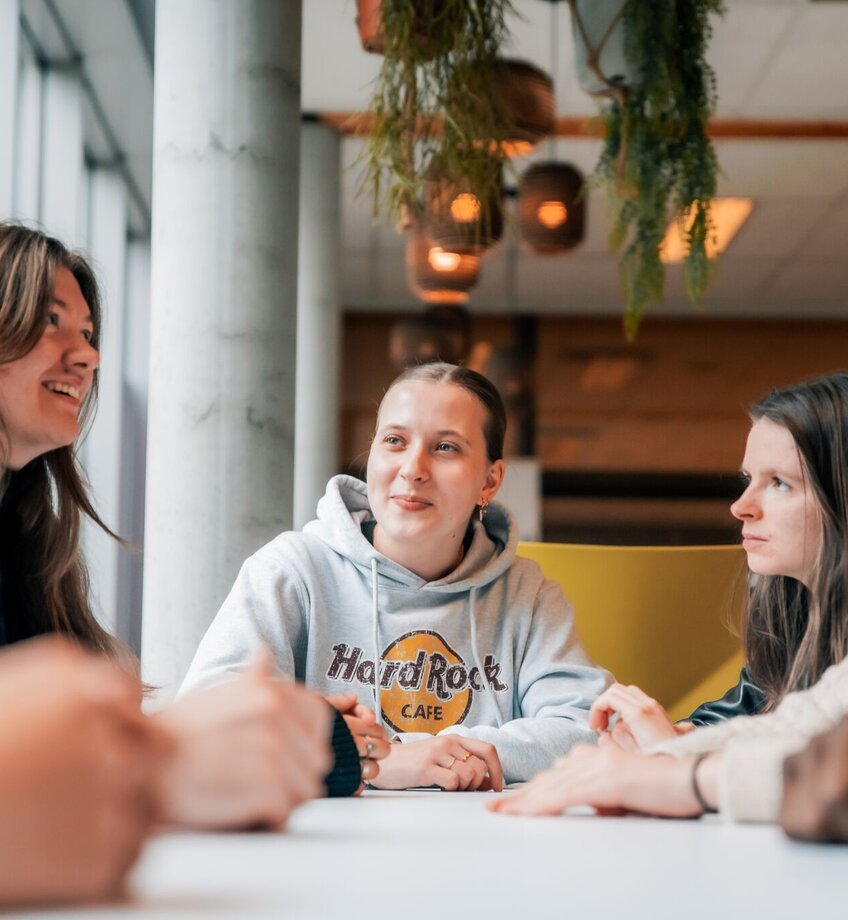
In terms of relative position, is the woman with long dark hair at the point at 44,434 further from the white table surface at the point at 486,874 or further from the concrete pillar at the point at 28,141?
the concrete pillar at the point at 28,141

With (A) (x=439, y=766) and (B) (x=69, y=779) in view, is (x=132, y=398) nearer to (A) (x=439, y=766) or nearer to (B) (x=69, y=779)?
(A) (x=439, y=766)

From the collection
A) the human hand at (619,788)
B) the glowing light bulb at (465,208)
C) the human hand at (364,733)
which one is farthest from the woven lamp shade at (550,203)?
the human hand at (619,788)

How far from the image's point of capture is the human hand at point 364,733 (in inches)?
48.1

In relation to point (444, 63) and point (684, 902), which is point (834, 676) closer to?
point (684, 902)

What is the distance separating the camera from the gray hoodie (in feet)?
5.70

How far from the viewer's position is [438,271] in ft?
14.0

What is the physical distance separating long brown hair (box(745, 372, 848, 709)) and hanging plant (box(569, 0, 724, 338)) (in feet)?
4.41

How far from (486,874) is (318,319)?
16.2ft

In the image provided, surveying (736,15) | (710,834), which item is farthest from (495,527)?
(736,15)

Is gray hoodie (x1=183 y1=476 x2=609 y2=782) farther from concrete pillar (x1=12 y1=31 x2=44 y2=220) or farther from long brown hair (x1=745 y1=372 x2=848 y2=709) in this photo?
concrete pillar (x1=12 y1=31 x2=44 y2=220)

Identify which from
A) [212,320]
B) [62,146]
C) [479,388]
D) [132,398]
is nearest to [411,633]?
[479,388]

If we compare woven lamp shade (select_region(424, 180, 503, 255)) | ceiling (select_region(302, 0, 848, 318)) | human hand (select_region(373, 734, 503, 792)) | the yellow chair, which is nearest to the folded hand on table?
human hand (select_region(373, 734, 503, 792))

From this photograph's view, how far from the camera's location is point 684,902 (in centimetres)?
55

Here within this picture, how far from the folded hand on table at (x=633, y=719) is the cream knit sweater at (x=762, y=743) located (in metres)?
0.30
